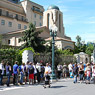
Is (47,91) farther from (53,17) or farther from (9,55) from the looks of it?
(53,17)

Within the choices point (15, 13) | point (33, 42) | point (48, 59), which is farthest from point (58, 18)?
point (48, 59)

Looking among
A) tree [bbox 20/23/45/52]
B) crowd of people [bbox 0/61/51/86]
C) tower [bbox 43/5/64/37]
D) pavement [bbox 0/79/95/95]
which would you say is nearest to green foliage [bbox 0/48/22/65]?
crowd of people [bbox 0/61/51/86]

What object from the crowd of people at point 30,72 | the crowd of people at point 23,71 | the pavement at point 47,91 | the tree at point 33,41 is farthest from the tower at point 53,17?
the pavement at point 47,91

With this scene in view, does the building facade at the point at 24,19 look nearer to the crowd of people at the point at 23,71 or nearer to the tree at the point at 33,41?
the tree at the point at 33,41

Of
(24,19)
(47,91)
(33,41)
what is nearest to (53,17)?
(24,19)

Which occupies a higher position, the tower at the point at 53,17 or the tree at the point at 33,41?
the tower at the point at 53,17

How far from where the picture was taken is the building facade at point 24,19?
46.9 m

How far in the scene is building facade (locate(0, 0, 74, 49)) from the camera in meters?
46.9

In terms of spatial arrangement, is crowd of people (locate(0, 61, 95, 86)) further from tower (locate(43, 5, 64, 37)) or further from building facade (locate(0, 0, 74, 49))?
tower (locate(43, 5, 64, 37))

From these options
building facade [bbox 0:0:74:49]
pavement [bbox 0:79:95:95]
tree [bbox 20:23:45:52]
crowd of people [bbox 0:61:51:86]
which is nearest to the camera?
pavement [bbox 0:79:95:95]

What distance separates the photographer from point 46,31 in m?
47.7

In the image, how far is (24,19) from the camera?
6306 cm

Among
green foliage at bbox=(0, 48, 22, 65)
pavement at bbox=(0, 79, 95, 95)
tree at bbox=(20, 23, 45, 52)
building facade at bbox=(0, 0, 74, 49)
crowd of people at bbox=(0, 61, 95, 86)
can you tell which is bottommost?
pavement at bbox=(0, 79, 95, 95)

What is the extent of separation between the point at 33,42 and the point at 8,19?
28868 mm
